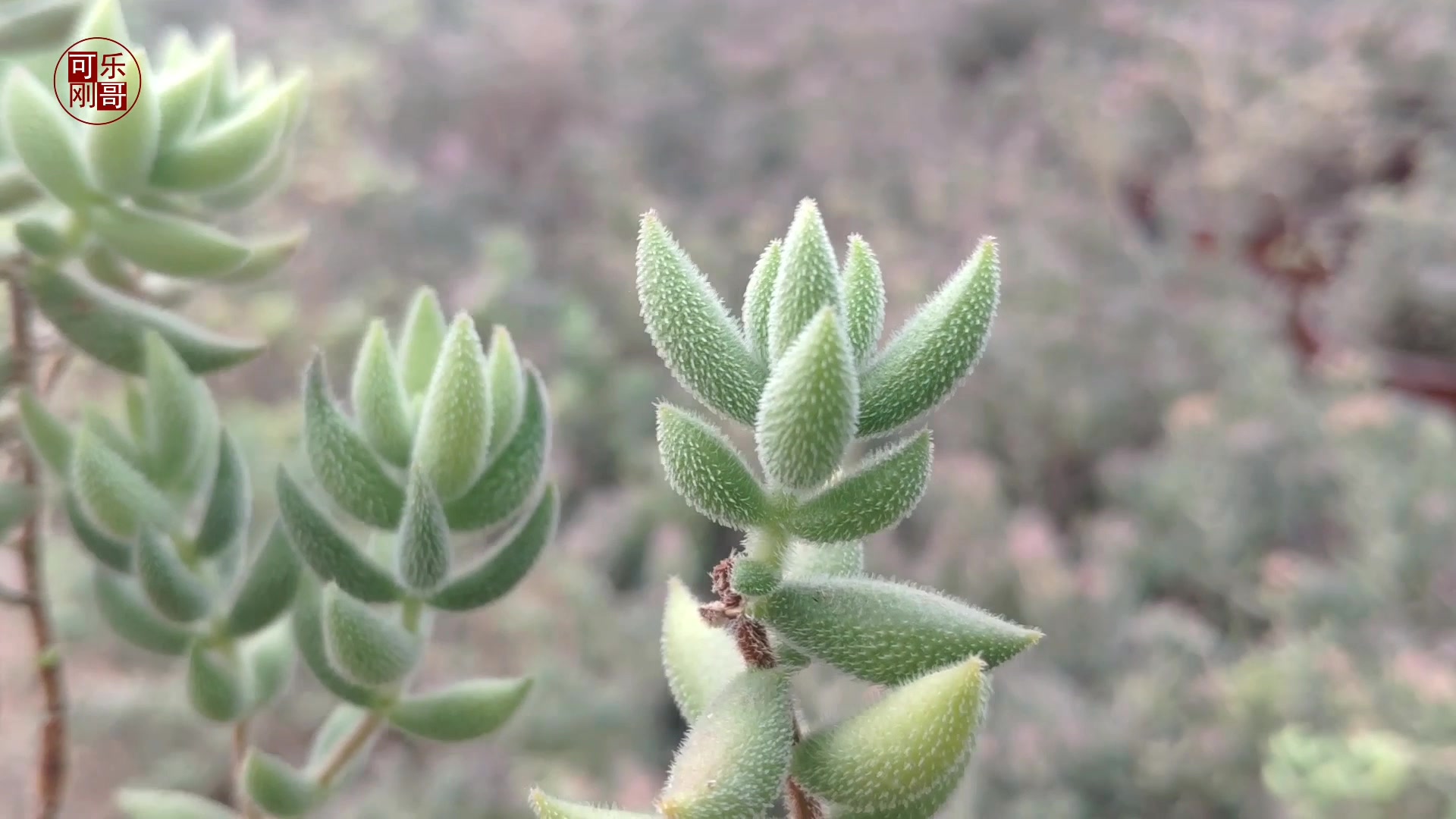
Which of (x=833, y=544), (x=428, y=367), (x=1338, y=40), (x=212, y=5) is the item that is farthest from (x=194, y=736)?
(x=1338, y=40)

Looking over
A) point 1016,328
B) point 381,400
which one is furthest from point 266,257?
point 1016,328

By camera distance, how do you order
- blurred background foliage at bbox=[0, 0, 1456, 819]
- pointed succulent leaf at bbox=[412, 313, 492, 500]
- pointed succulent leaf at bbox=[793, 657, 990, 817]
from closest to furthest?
1. pointed succulent leaf at bbox=[793, 657, 990, 817]
2. pointed succulent leaf at bbox=[412, 313, 492, 500]
3. blurred background foliage at bbox=[0, 0, 1456, 819]

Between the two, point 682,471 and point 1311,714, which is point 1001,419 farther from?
point 682,471

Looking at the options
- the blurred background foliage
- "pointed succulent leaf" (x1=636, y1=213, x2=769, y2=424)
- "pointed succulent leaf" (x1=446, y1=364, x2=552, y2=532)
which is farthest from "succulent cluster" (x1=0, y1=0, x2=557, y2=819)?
the blurred background foliage

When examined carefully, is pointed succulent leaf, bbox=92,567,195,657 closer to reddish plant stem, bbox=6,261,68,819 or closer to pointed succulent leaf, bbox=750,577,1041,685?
reddish plant stem, bbox=6,261,68,819

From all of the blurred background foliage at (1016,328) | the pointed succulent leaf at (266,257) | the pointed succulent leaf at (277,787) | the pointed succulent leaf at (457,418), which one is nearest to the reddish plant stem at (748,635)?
the pointed succulent leaf at (457,418)

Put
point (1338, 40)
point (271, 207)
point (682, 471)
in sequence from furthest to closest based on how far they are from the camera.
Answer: point (1338, 40), point (271, 207), point (682, 471)

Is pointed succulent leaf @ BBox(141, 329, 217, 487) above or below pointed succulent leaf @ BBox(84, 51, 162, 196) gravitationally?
below
